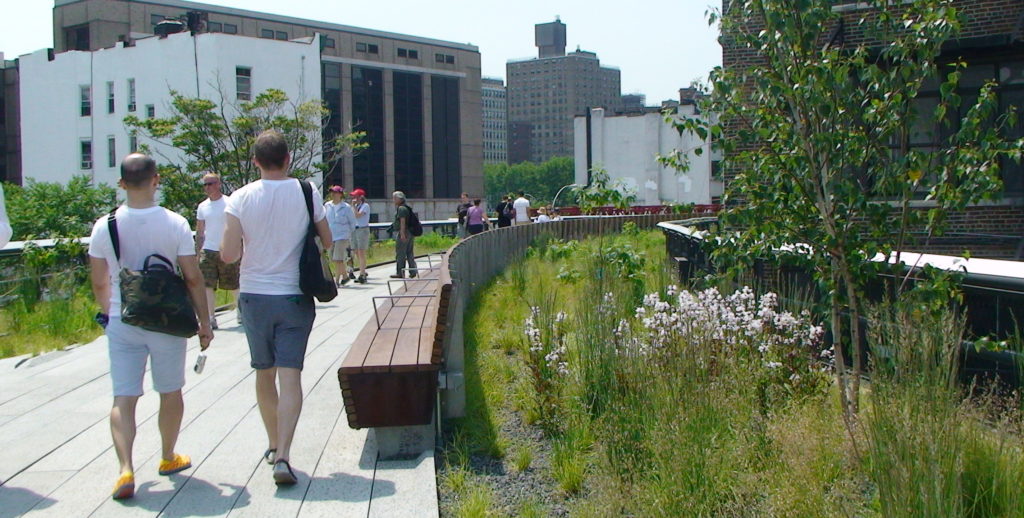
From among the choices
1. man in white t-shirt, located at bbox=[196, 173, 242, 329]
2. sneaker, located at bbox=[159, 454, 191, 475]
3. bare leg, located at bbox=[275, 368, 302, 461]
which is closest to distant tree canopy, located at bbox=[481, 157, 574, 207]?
man in white t-shirt, located at bbox=[196, 173, 242, 329]

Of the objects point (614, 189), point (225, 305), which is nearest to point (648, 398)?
point (614, 189)

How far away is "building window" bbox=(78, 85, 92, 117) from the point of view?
6762 centimetres

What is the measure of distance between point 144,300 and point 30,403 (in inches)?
129

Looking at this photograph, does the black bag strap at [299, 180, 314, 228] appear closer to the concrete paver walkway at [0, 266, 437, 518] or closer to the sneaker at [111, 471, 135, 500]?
the concrete paver walkway at [0, 266, 437, 518]

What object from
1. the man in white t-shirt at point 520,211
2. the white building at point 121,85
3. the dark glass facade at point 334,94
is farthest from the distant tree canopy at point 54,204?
the dark glass facade at point 334,94

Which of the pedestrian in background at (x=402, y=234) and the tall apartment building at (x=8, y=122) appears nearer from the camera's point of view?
the pedestrian in background at (x=402, y=234)

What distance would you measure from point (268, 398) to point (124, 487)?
0.87m

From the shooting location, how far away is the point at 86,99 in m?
68.2

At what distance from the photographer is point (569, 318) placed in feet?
28.6

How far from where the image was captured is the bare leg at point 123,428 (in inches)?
210

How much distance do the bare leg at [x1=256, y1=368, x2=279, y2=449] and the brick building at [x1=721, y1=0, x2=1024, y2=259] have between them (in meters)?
→ 12.1

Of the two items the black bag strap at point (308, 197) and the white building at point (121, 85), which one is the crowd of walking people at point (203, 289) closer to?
the black bag strap at point (308, 197)

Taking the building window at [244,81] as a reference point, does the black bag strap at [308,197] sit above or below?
below

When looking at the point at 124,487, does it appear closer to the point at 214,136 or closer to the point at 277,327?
the point at 277,327
